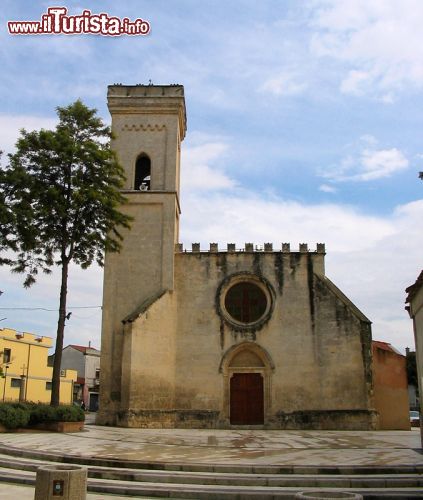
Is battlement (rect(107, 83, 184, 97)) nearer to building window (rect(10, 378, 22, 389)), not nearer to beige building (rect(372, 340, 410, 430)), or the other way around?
beige building (rect(372, 340, 410, 430))

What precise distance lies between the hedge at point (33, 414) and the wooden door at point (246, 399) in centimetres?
917

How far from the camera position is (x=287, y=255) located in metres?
28.9

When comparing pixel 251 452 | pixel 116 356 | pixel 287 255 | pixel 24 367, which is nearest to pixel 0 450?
pixel 251 452

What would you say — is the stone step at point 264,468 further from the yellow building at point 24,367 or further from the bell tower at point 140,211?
the yellow building at point 24,367

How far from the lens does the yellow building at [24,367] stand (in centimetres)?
4153

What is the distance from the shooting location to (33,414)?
19.4 meters

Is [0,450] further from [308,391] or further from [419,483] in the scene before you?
[308,391]

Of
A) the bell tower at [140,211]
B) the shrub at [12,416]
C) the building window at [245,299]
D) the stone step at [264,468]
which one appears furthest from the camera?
the building window at [245,299]

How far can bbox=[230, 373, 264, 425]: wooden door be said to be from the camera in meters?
27.1

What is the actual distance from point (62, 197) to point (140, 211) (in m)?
8.29

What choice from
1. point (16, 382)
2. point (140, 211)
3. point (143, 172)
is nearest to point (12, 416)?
point (140, 211)

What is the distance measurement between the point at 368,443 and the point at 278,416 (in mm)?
9203

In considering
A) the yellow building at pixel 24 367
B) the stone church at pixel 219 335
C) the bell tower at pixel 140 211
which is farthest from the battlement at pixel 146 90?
the yellow building at pixel 24 367

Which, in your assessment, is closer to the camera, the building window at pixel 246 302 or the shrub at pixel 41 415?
the shrub at pixel 41 415
